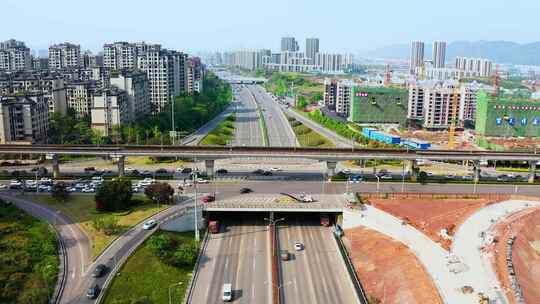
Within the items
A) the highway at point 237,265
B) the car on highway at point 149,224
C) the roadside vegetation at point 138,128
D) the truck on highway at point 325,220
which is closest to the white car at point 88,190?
the car on highway at point 149,224

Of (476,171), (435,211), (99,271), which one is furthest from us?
(476,171)

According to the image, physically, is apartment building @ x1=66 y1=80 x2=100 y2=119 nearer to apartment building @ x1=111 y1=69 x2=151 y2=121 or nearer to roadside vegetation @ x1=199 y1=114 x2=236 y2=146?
apartment building @ x1=111 y1=69 x2=151 y2=121

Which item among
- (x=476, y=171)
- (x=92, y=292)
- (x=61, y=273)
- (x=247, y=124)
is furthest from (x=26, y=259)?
(x=247, y=124)

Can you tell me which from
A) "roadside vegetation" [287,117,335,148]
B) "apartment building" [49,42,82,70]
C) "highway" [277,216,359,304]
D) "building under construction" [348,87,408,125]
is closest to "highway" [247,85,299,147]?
"roadside vegetation" [287,117,335,148]

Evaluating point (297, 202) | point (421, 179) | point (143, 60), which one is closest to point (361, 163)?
point (421, 179)

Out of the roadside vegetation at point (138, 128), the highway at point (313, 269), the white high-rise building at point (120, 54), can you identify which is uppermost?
the white high-rise building at point (120, 54)

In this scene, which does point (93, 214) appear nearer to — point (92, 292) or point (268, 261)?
point (92, 292)

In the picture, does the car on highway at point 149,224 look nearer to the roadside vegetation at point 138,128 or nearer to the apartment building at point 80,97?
the roadside vegetation at point 138,128
